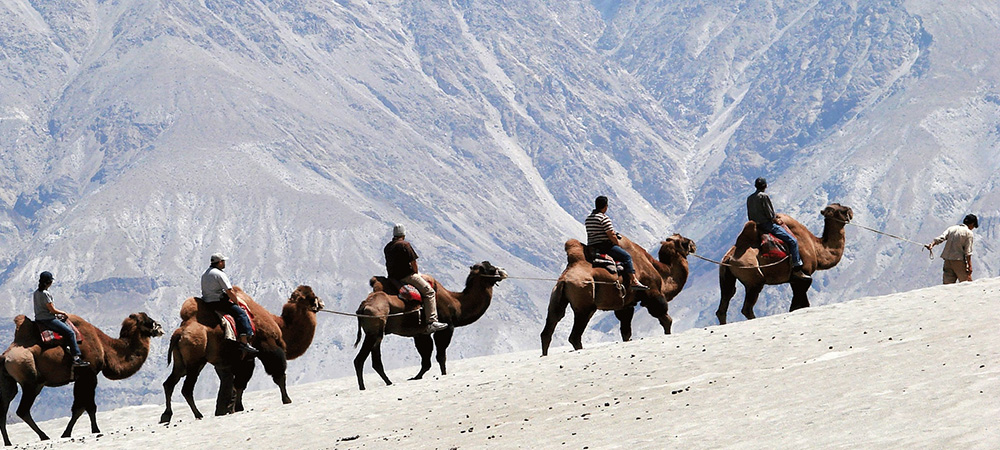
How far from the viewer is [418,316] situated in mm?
23844

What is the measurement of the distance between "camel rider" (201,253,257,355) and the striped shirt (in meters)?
6.02

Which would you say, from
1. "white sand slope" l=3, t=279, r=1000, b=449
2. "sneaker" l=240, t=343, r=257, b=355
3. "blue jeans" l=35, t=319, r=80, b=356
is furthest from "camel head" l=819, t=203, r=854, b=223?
"blue jeans" l=35, t=319, r=80, b=356

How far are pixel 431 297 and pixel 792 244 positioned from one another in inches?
248

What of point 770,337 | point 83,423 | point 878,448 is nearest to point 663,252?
point 770,337

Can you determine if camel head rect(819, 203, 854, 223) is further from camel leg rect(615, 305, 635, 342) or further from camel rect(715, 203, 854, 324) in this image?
camel leg rect(615, 305, 635, 342)

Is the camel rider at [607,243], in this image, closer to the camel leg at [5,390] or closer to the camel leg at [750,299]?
the camel leg at [750,299]

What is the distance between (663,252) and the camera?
1052 inches

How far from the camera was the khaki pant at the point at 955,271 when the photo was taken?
2706 centimetres

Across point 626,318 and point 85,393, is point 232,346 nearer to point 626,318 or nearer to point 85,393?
point 85,393

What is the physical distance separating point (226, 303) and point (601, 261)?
638 centimetres

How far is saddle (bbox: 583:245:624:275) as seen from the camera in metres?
24.3

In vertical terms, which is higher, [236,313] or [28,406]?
[236,313]

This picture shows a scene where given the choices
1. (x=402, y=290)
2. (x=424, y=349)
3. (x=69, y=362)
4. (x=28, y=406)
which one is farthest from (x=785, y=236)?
(x=28, y=406)

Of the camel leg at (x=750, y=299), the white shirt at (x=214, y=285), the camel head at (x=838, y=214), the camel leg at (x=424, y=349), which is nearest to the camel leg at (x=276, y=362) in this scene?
the white shirt at (x=214, y=285)
